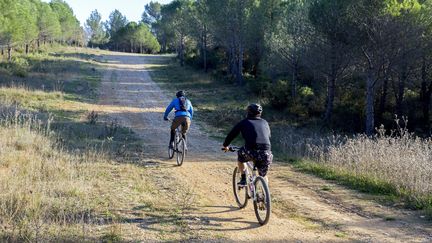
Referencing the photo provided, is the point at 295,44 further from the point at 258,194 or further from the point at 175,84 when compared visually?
the point at 258,194

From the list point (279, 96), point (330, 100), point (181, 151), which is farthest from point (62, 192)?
point (279, 96)

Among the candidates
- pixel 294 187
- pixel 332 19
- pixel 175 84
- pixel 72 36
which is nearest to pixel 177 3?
pixel 175 84

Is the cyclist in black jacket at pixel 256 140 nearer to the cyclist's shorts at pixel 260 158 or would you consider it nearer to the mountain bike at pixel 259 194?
the cyclist's shorts at pixel 260 158

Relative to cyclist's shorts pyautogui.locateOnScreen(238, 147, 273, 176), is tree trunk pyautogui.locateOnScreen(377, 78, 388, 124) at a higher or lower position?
higher

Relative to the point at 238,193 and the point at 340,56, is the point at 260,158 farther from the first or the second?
the point at 340,56

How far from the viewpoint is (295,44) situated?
1059 inches

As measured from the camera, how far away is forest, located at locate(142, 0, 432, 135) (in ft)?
67.3

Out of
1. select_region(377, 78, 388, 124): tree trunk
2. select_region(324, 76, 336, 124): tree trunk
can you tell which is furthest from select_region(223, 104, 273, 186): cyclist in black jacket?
select_region(377, 78, 388, 124): tree trunk

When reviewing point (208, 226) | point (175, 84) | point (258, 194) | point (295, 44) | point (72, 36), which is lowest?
point (208, 226)

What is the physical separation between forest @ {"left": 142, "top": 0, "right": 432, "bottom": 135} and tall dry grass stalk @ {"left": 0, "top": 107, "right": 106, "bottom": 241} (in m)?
15.9

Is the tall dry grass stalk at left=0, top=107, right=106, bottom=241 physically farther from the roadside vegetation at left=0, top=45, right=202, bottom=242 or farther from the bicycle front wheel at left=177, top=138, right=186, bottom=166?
the bicycle front wheel at left=177, top=138, right=186, bottom=166

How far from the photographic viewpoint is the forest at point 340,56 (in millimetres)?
20500

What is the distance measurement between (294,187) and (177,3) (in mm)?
55593

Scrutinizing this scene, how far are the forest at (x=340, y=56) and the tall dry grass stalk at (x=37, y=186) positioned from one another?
627 inches
